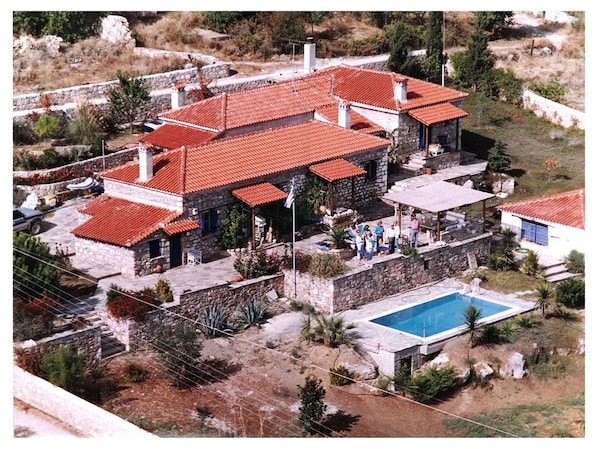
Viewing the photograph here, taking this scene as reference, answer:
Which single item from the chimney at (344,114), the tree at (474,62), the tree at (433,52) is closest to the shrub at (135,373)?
the chimney at (344,114)

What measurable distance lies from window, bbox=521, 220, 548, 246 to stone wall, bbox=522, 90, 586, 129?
12484 millimetres

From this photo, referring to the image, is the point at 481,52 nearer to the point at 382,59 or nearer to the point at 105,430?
the point at 382,59

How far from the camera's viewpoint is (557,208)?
47.4 m

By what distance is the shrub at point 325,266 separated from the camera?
42.6 m

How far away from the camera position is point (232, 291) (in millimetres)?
42094

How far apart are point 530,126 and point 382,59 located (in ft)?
25.2

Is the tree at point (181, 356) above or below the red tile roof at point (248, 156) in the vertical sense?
below

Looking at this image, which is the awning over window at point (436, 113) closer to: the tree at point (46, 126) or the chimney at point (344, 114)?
the chimney at point (344, 114)

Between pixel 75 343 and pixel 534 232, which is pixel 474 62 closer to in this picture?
pixel 534 232

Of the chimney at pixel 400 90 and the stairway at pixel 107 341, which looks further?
the chimney at pixel 400 90

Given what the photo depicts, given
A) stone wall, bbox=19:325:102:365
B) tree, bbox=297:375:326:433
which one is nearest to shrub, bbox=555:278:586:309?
tree, bbox=297:375:326:433

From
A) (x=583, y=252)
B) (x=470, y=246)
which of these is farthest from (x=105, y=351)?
(x=583, y=252)

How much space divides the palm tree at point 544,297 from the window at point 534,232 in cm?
375

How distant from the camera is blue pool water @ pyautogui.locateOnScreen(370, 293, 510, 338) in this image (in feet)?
137
